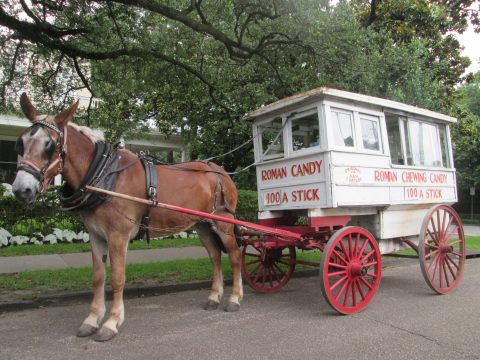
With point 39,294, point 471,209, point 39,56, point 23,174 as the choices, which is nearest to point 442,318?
point 23,174

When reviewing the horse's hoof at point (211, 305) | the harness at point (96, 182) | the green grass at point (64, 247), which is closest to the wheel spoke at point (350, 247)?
the horse's hoof at point (211, 305)

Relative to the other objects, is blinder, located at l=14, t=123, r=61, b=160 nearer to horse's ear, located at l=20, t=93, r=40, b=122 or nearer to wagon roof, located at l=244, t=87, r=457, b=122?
horse's ear, located at l=20, t=93, r=40, b=122

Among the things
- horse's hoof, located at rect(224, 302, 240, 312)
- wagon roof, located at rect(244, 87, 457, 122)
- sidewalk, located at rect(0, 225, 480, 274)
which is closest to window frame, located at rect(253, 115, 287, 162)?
wagon roof, located at rect(244, 87, 457, 122)

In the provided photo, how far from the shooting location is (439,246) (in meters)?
6.35

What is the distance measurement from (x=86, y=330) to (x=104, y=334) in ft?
0.98

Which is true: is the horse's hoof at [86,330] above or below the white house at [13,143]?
below

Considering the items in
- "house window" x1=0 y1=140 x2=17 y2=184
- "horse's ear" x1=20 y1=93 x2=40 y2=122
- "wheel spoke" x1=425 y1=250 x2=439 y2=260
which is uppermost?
"house window" x1=0 y1=140 x2=17 y2=184

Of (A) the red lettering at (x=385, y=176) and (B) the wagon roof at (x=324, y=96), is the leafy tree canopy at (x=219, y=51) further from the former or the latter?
(A) the red lettering at (x=385, y=176)

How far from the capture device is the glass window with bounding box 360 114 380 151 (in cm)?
595

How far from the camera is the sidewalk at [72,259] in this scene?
7.93 m

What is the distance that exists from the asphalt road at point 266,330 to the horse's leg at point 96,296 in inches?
7.0

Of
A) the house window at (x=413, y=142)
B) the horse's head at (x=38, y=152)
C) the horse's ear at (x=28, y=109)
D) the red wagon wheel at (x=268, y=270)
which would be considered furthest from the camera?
the house window at (x=413, y=142)

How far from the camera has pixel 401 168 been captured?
629 centimetres

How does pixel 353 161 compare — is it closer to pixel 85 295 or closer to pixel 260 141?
pixel 260 141
